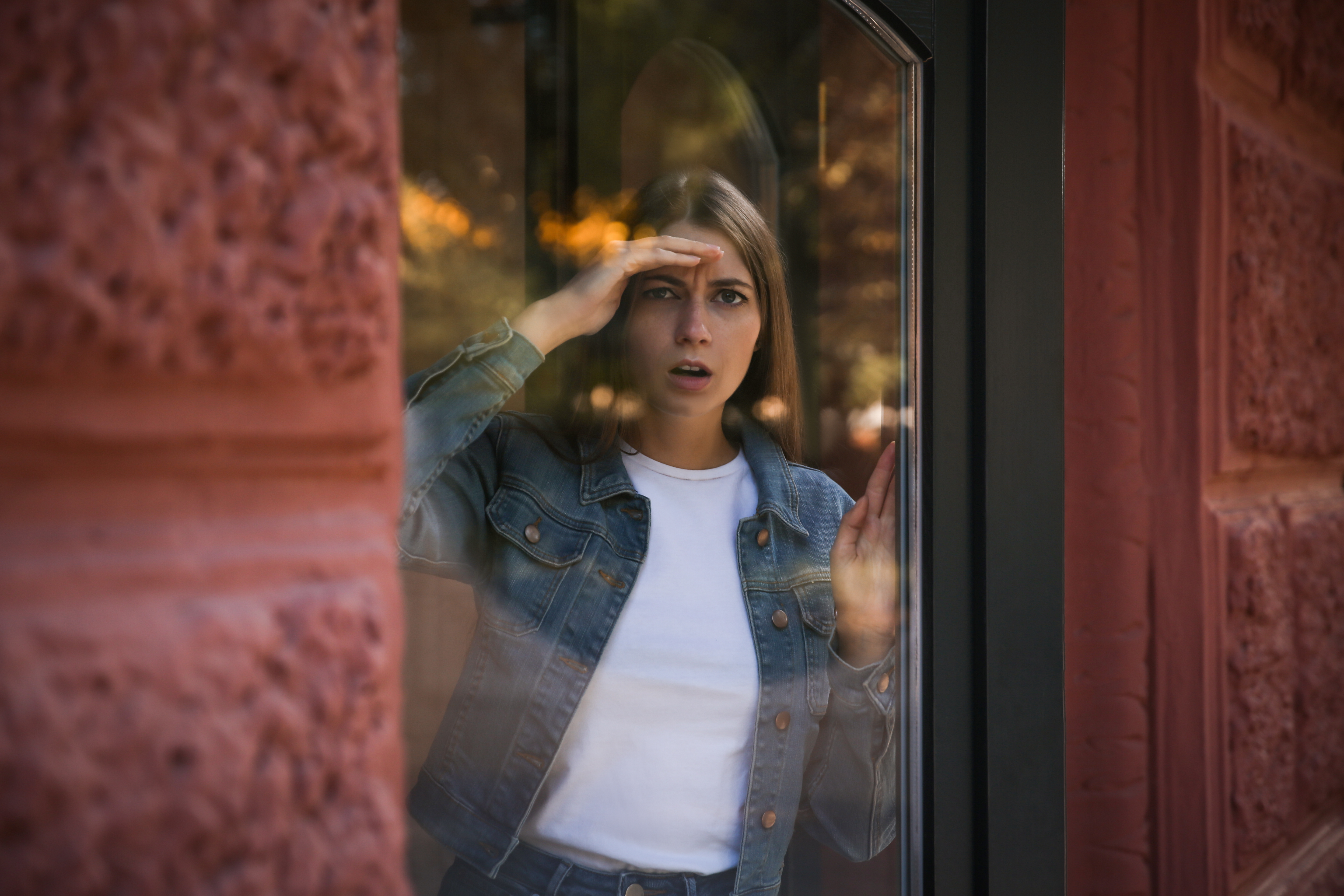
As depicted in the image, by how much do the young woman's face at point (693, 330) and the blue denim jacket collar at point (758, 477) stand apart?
8 centimetres

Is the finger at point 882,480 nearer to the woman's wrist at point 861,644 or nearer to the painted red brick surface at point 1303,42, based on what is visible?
the woman's wrist at point 861,644

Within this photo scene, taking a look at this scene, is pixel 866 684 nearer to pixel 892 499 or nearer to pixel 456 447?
pixel 892 499

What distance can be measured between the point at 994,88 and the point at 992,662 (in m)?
0.69

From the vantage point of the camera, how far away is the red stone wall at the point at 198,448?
438mm

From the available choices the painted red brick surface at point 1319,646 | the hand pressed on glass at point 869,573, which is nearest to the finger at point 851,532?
the hand pressed on glass at point 869,573

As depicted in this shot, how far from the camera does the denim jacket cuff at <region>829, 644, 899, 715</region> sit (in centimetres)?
116

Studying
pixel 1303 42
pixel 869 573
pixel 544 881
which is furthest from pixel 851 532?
pixel 1303 42

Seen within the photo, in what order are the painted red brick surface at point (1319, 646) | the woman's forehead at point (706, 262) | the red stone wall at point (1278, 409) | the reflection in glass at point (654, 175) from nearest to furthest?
the reflection in glass at point (654, 175)
the woman's forehead at point (706, 262)
the red stone wall at point (1278, 409)
the painted red brick surface at point (1319, 646)

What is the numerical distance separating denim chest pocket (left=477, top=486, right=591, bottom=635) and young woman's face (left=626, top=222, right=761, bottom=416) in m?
0.21

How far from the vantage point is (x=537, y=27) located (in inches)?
53.8

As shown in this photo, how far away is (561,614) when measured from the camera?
1.03m

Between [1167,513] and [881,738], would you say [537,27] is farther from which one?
[1167,513]

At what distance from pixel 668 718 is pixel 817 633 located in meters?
0.22

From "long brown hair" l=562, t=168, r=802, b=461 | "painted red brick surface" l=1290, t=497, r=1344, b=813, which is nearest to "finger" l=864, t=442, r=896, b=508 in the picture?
"long brown hair" l=562, t=168, r=802, b=461
